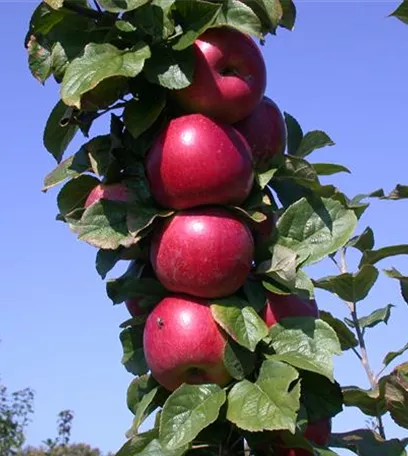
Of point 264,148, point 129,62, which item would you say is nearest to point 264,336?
point 264,148

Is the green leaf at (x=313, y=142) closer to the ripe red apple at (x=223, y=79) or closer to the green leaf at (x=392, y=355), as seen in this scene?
the ripe red apple at (x=223, y=79)

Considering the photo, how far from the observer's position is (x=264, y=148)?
1593mm

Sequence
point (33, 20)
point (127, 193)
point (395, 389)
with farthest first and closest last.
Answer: point (395, 389), point (33, 20), point (127, 193)

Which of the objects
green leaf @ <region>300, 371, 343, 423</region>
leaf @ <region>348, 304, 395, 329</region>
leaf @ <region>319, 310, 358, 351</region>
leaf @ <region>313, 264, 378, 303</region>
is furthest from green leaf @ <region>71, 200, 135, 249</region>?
leaf @ <region>348, 304, 395, 329</region>

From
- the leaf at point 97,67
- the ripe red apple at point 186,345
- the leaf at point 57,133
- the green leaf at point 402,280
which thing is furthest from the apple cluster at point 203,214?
the green leaf at point 402,280

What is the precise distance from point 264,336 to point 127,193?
36 cm

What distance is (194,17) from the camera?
1.49 metres

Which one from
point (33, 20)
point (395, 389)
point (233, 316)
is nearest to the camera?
point (233, 316)

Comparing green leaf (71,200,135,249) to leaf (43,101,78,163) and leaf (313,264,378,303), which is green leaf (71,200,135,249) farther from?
leaf (313,264,378,303)

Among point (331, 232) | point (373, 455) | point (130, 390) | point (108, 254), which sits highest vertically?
point (108, 254)

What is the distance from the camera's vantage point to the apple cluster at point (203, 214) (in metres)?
1.42

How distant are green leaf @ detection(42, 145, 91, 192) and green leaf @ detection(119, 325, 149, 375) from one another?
32cm

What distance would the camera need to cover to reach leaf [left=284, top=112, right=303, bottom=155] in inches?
70.3

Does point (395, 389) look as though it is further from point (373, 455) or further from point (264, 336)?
point (264, 336)
